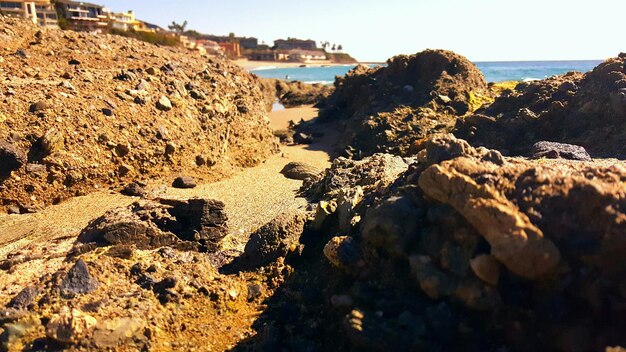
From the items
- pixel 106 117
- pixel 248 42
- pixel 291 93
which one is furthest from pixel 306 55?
pixel 106 117

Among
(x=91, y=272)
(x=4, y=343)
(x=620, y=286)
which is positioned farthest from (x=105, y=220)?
(x=620, y=286)

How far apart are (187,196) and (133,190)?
1.16m

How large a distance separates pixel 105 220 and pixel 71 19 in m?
59.2

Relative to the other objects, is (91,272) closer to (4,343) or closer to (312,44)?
(4,343)

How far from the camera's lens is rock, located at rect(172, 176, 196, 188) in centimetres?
1127

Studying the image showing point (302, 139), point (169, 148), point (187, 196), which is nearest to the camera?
point (187, 196)

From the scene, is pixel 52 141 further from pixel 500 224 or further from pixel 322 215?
pixel 500 224

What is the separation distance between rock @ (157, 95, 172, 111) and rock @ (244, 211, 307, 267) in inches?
276

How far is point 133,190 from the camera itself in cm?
1043

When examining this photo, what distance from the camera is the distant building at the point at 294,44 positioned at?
13325cm

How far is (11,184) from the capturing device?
935 centimetres

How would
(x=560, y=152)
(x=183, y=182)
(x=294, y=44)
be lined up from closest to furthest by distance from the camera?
(x=560, y=152), (x=183, y=182), (x=294, y=44)

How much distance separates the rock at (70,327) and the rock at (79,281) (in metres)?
0.60

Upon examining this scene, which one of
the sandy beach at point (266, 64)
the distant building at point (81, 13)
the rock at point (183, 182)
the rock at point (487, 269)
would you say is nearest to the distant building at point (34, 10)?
the distant building at point (81, 13)
